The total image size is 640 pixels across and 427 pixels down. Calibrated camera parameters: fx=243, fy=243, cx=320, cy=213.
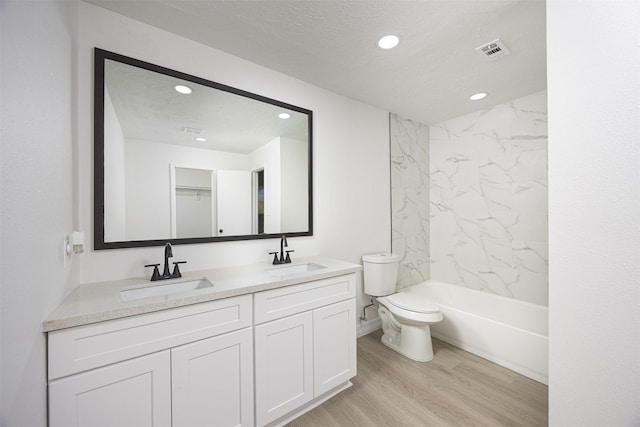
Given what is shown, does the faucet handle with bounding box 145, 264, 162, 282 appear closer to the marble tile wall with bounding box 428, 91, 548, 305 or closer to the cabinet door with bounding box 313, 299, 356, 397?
the cabinet door with bounding box 313, 299, 356, 397

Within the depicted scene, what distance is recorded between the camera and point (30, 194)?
77 centimetres

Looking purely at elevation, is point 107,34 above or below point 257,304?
above

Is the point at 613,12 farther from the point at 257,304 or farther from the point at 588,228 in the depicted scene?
the point at 257,304

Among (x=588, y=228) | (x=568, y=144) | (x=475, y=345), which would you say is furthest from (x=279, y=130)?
(x=475, y=345)

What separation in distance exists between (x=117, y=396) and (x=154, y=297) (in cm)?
39

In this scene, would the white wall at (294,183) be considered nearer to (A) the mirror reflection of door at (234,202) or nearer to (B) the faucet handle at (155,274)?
(A) the mirror reflection of door at (234,202)

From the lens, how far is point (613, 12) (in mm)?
948

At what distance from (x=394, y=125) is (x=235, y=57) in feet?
6.07

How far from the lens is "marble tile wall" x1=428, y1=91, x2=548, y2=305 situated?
2416 millimetres

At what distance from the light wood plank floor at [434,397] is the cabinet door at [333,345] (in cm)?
17

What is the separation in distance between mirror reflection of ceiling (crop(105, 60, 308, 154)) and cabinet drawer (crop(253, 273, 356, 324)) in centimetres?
112

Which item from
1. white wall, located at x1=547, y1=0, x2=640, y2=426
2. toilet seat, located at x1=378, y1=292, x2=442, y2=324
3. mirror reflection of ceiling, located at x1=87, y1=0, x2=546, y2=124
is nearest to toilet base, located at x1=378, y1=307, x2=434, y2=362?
toilet seat, located at x1=378, y1=292, x2=442, y2=324

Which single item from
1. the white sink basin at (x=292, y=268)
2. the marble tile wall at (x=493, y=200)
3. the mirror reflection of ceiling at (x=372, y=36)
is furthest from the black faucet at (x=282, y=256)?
the marble tile wall at (x=493, y=200)

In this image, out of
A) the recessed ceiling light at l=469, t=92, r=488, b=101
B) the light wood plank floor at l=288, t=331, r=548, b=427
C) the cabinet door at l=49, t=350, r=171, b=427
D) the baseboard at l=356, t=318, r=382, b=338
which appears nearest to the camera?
Result: the cabinet door at l=49, t=350, r=171, b=427
